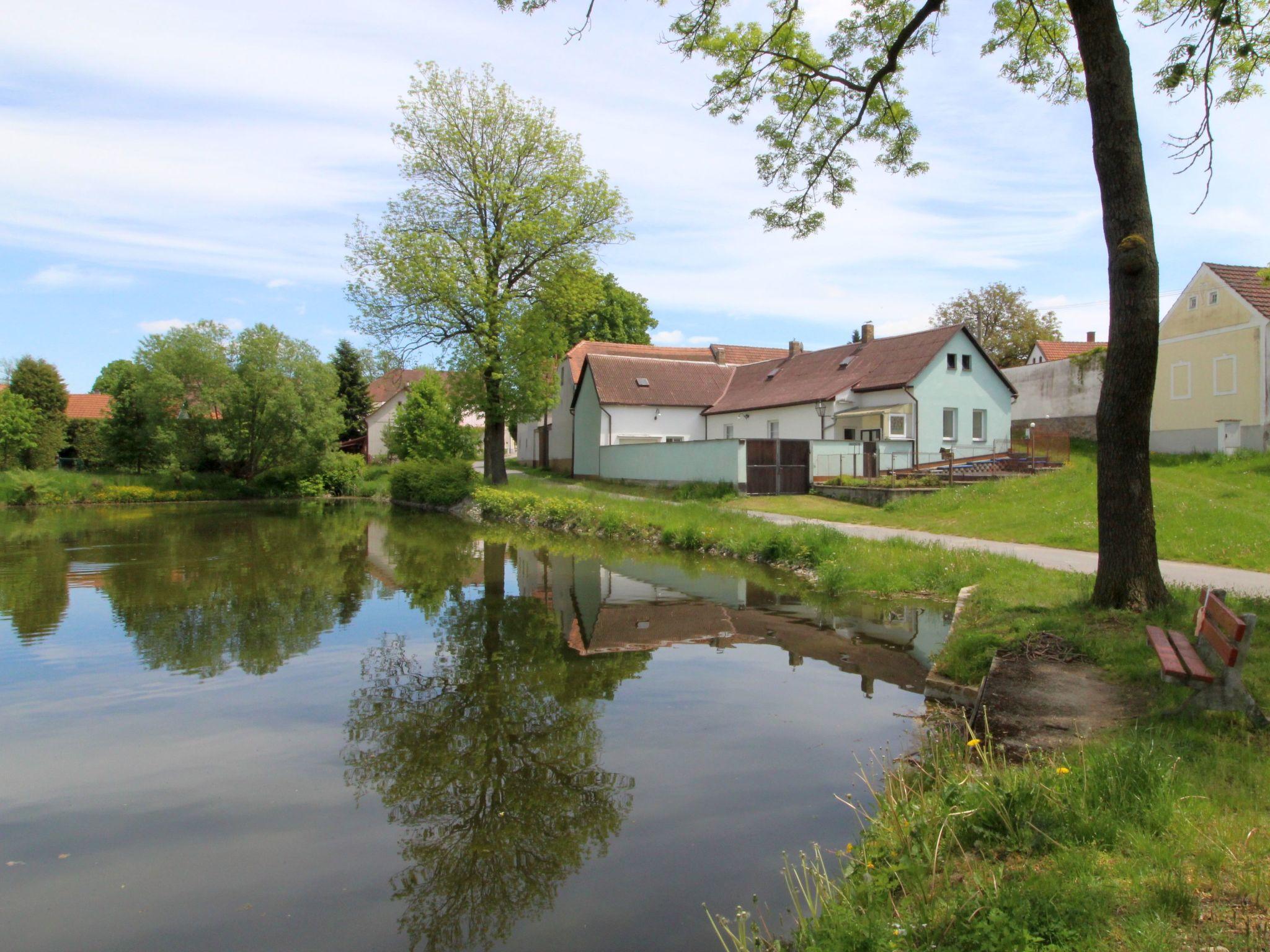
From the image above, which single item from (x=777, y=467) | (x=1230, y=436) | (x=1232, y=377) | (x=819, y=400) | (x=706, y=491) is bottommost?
(x=706, y=491)

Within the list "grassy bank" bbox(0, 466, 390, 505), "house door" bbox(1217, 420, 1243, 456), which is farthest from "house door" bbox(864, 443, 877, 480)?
"grassy bank" bbox(0, 466, 390, 505)

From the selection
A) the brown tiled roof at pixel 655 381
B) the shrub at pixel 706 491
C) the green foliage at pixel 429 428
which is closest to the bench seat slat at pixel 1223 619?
the shrub at pixel 706 491

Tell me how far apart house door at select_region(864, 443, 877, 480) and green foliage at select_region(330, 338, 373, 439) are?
38805 mm

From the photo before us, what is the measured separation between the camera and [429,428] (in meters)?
47.1

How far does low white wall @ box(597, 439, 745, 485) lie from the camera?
91.0ft

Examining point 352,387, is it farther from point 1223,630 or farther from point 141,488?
point 1223,630

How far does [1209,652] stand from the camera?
18.7 feet

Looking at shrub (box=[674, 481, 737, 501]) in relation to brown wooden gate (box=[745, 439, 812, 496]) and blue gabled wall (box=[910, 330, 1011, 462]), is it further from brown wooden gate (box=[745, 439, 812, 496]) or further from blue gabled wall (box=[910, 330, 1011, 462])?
blue gabled wall (box=[910, 330, 1011, 462])

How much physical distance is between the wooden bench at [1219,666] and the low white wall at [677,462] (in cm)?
2154

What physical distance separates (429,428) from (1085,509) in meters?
36.7

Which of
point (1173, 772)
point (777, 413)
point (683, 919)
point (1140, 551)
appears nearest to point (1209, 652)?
point (1173, 772)

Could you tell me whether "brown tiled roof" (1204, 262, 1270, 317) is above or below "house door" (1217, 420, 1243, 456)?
above

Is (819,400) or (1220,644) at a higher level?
(819,400)

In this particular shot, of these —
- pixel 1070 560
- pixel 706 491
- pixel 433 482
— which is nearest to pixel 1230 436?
pixel 706 491
